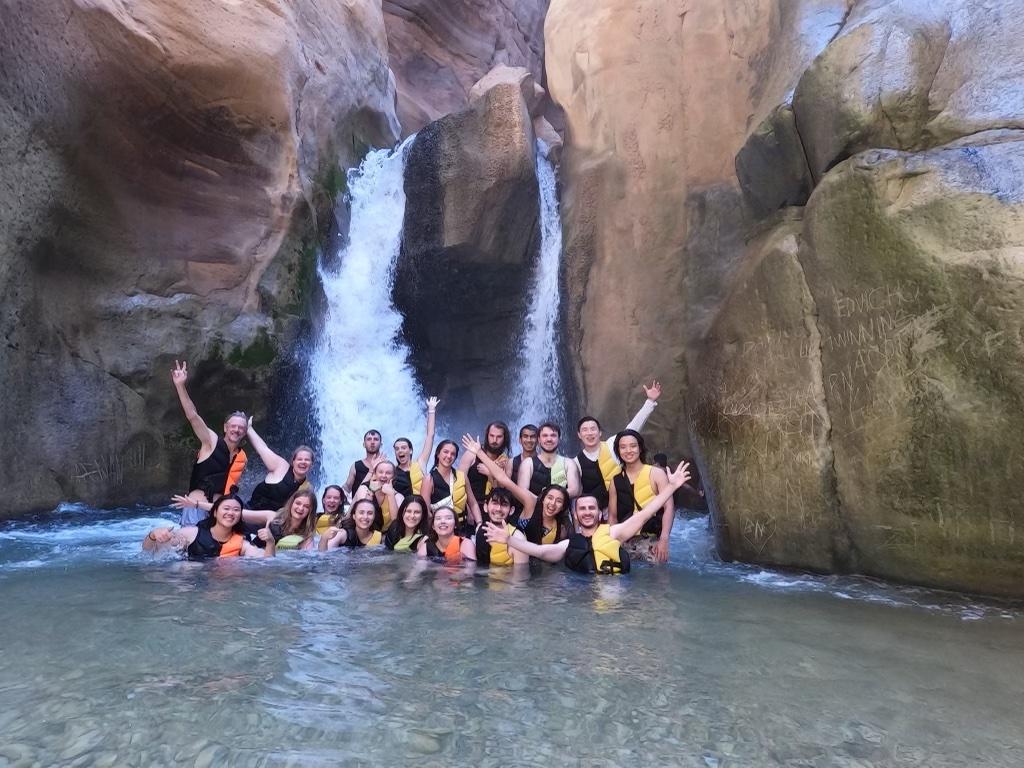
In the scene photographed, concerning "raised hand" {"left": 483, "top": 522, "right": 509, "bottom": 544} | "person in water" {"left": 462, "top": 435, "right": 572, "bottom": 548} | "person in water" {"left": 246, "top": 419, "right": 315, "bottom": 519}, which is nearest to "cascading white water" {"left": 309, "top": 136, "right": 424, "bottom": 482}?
"person in water" {"left": 246, "top": 419, "right": 315, "bottom": 519}

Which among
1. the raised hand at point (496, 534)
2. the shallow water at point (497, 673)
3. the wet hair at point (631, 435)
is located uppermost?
the wet hair at point (631, 435)

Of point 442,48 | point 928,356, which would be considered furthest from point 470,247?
point 442,48

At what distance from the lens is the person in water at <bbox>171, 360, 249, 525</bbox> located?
6.23 metres

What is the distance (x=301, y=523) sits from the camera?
246 inches

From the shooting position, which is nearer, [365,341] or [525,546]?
[525,546]

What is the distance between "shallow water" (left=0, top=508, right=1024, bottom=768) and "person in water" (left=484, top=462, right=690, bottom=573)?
1.38 ft

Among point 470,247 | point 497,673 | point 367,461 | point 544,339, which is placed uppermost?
point 470,247

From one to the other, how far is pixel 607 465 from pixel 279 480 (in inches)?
114

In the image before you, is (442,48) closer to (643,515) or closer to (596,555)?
(643,515)

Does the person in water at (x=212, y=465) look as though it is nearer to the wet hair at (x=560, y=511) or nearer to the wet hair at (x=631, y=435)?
the wet hair at (x=560, y=511)

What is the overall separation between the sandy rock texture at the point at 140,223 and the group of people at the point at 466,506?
273 cm

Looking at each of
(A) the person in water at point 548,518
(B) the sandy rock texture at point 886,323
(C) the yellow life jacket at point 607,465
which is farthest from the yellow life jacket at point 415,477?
(B) the sandy rock texture at point 886,323

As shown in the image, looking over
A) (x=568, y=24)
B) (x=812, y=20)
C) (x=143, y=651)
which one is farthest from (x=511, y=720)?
(x=568, y=24)

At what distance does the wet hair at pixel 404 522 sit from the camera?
600 centimetres
